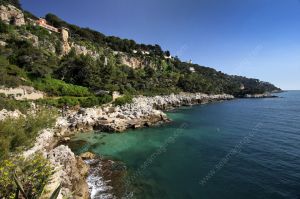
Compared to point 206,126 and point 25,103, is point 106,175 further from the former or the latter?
point 206,126

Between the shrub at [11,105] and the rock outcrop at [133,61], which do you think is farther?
the rock outcrop at [133,61]

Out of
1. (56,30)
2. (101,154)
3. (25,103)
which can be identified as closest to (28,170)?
(101,154)

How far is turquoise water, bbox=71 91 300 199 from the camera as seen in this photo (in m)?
19.0

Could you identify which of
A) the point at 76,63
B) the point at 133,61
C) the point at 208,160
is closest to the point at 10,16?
the point at 76,63

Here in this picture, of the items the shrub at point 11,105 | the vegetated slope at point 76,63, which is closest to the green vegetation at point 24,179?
the shrub at point 11,105

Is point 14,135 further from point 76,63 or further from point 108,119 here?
point 76,63

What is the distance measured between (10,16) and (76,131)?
55574mm

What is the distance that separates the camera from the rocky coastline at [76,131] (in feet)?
56.5

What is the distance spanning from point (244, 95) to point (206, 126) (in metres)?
129

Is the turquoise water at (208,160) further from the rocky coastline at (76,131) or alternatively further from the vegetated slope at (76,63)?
the vegetated slope at (76,63)

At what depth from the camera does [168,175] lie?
2192cm

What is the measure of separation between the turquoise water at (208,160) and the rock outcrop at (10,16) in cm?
5546

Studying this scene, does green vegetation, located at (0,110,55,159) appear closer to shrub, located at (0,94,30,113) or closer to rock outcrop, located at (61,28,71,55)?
shrub, located at (0,94,30,113)

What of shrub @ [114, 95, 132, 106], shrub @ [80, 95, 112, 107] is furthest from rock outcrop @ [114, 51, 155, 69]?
shrub @ [80, 95, 112, 107]
